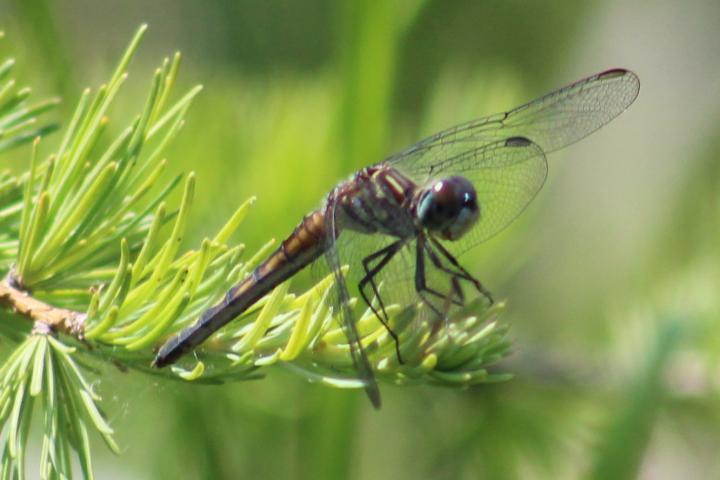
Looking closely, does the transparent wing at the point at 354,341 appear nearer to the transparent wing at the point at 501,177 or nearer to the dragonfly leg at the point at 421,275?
the dragonfly leg at the point at 421,275

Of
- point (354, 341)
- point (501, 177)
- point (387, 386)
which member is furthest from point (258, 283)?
point (387, 386)

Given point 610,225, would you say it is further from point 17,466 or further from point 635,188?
point 17,466

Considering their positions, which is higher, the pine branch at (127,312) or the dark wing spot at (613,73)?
the dark wing spot at (613,73)

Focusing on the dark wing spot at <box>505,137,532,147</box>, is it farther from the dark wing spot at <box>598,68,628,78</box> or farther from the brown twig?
the brown twig

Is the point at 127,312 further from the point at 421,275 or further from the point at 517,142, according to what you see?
the point at 517,142

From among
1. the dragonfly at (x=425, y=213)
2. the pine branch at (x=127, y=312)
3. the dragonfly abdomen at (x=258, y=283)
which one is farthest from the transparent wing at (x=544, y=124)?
the pine branch at (x=127, y=312)

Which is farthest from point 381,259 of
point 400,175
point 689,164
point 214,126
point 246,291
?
point 689,164
